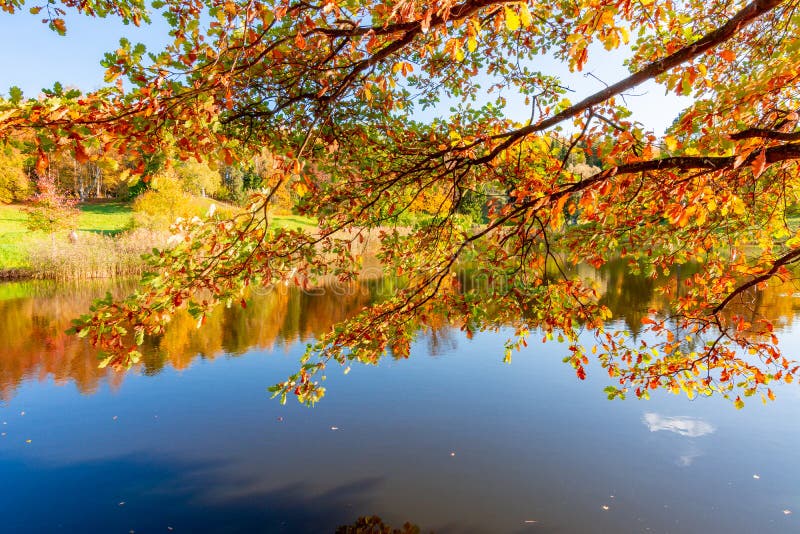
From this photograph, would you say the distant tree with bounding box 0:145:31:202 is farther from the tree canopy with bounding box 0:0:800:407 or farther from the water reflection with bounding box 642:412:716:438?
the water reflection with bounding box 642:412:716:438

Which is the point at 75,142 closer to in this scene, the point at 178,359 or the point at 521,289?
the point at 521,289

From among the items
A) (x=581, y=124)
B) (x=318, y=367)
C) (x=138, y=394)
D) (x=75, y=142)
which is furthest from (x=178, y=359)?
(x=581, y=124)

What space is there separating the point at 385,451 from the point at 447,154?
173 inches

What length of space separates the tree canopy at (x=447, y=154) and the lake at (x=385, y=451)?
1957 mm

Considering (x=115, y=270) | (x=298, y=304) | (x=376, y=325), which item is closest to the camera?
(x=376, y=325)

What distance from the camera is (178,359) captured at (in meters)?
10.5

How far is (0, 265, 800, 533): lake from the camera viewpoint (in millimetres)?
5250

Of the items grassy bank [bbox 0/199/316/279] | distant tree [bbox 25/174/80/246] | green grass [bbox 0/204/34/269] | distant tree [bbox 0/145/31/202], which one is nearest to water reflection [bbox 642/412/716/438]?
grassy bank [bbox 0/199/316/279]

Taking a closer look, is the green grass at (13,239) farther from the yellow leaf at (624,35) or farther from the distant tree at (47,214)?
the yellow leaf at (624,35)

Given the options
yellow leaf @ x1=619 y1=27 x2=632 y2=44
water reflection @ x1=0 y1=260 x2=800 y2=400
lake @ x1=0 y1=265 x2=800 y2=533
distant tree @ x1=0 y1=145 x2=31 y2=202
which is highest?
distant tree @ x1=0 y1=145 x2=31 y2=202

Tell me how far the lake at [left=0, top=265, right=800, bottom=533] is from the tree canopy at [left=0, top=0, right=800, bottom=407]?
196 cm

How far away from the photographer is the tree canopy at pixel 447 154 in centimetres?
261

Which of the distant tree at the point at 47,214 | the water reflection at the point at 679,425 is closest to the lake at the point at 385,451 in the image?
the water reflection at the point at 679,425

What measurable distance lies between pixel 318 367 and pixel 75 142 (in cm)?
229
